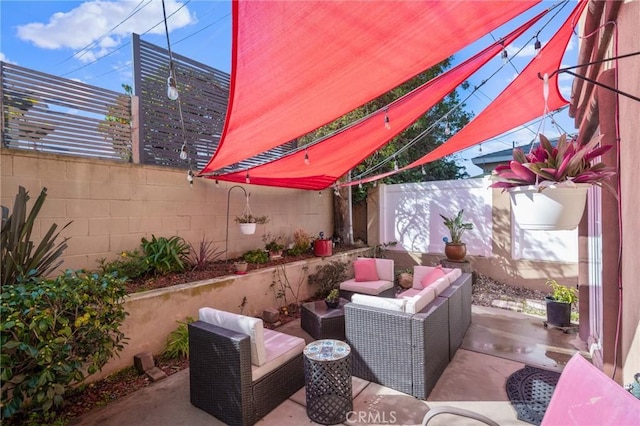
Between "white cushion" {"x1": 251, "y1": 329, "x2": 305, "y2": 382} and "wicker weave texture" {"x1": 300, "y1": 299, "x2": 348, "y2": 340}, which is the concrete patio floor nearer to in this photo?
"white cushion" {"x1": 251, "y1": 329, "x2": 305, "y2": 382}

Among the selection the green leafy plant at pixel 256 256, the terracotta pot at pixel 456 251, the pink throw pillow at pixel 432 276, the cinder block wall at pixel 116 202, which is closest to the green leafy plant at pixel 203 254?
the cinder block wall at pixel 116 202

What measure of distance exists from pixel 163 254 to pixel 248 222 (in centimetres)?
183

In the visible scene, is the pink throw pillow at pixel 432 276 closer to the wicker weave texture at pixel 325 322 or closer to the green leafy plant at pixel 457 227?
the wicker weave texture at pixel 325 322

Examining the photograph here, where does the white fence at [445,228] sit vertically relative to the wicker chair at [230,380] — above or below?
above

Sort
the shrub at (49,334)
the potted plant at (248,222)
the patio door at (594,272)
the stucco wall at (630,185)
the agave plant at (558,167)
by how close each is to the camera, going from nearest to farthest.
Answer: the agave plant at (558,167)
the stucco wall at (630,185)
the shrub at (49,334)
the patio door at (594,272)
the potted plant at (248,222)

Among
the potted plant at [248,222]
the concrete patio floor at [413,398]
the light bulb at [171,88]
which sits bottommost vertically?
the concrete patio floor at [413,398]

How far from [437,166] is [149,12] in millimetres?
10953

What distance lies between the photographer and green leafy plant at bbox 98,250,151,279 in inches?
192

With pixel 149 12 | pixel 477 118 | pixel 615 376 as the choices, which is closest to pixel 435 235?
pixel 477 118

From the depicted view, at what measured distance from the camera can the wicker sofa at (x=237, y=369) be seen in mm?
2934

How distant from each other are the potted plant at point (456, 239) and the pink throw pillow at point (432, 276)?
8.02 ft

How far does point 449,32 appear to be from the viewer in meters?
2.22

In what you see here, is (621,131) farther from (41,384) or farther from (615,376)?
(41,384)

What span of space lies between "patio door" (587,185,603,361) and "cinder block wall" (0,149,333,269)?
20.8 feet
